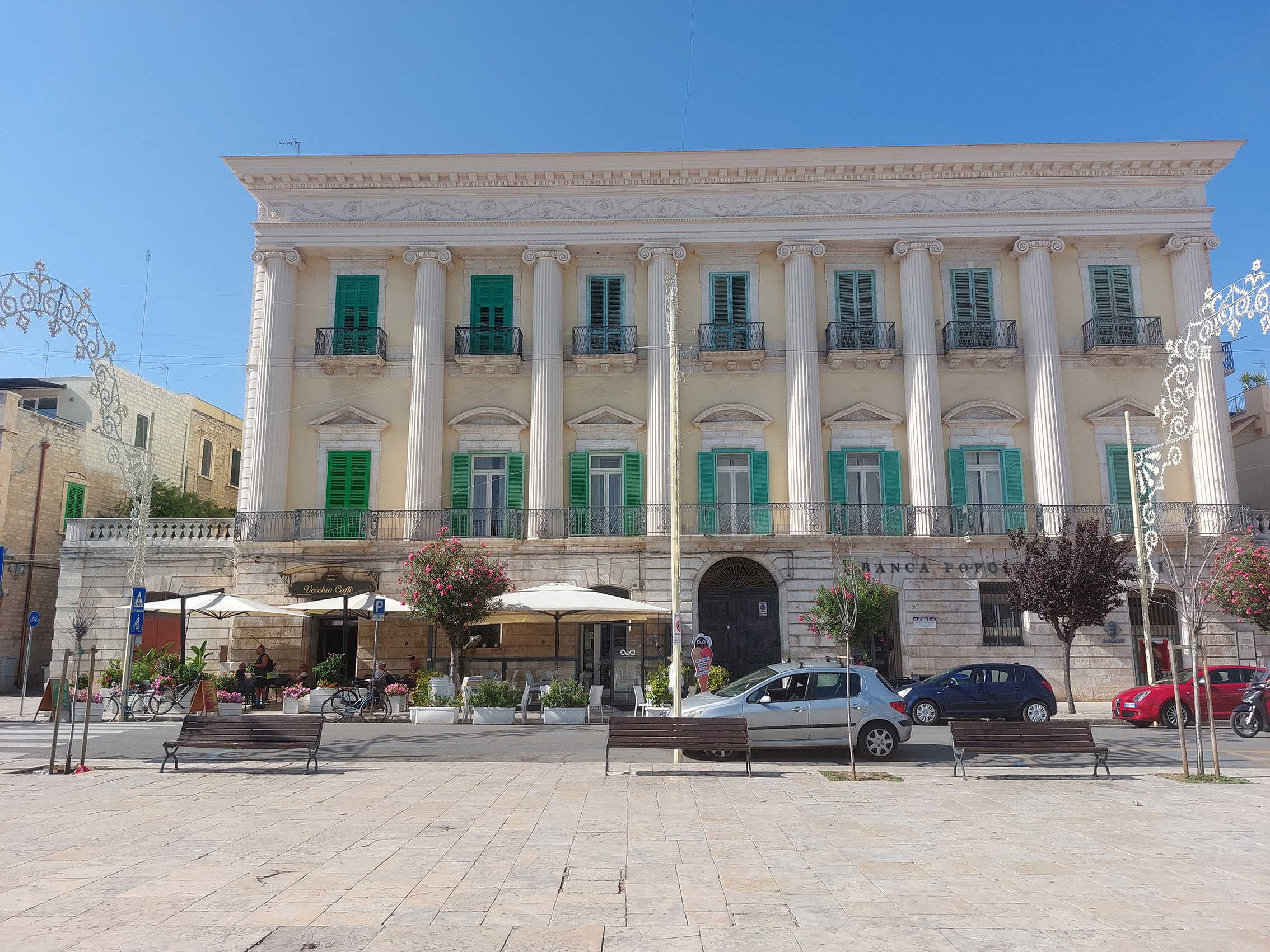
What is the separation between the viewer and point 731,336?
26328mm

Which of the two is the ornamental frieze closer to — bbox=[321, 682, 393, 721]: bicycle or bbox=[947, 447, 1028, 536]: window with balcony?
bbox=[947, 447, 1028, 536]: window with balcony

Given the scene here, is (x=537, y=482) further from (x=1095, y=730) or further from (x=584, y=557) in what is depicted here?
(x=1095, y=730)

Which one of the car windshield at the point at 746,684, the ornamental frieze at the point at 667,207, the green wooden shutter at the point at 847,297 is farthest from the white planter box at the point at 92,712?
the green wooden shutter at the point at 847,297

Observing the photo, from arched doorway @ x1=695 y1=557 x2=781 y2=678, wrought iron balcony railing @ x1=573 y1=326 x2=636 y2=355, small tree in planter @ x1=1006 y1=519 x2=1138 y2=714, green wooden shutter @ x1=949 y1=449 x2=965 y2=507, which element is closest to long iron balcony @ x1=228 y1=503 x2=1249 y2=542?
green wooden shutter @ x1=949 y1=449 x2=965 y2=507

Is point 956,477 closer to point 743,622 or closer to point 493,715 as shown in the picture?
point 743,622

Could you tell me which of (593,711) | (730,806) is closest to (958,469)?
(593,711)

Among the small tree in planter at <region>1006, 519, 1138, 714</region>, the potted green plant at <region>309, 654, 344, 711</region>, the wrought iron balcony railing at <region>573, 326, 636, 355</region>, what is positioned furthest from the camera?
the wrought iron balcony railing at <region>573, 326, 636, 355</region>

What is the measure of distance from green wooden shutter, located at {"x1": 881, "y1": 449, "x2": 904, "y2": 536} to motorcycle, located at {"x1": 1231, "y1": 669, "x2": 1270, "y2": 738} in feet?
30.3

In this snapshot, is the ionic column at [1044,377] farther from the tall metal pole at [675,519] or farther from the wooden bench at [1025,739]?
the tall metal pole at [675,519]

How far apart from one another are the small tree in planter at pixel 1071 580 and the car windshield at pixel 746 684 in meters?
9.60

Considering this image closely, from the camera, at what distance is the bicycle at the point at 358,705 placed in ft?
65.0

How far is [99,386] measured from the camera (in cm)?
1673

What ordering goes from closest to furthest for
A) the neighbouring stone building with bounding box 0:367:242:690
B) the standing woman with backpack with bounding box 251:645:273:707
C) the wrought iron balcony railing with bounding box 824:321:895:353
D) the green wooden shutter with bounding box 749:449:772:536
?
the standing woman with backpack with bounding box 251:645:273:707
the green wooden shutter with bounding box 749:449:772:536
the wrought iron balcony railing with bounding box 824:321:895:353
the neighbouring stone building with bounding box 0:367:242:690

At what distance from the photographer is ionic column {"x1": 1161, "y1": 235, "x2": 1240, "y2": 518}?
24.9 meters
